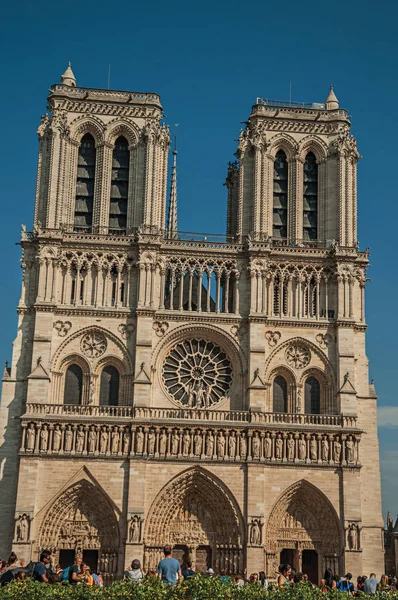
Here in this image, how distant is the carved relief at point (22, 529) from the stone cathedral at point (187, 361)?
0.06m

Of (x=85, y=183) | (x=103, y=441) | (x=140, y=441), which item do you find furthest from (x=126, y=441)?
(x=85, y=183)

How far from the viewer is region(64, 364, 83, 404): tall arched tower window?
42.0m

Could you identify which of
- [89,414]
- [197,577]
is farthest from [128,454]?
[197,577]

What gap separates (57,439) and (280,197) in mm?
15476

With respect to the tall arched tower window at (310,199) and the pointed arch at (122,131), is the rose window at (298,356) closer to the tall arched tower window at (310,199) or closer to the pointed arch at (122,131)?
the tall arched tower window at (310,199)

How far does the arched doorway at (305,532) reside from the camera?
4028 centimetres

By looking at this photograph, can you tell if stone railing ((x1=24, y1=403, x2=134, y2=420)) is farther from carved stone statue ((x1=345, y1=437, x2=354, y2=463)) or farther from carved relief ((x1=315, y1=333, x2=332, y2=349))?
carved stone statue ((x1=345, y1=437, x2=354, y2=463))

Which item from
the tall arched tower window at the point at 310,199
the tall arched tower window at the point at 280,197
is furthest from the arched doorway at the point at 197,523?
the tall arched tower window at the point at 310,199

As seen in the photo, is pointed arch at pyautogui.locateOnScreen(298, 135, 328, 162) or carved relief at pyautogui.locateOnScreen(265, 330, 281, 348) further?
pointed arch at pyautogui.locateOnScreen(298, 135, 328, 162)

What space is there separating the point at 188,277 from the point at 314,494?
10.9 metres

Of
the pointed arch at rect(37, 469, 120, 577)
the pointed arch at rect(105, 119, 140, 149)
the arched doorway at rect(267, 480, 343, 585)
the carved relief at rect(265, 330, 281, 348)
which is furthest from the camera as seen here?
Answer: the pointed arch at rect(105, 119, 140, 149)

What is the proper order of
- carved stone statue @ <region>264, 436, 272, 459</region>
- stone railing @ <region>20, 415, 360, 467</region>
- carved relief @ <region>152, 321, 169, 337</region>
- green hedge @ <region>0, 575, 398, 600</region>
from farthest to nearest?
carved relief @ <region>152, 321, 169, 337</region> < carved stone statue @ <region>264, 436, 272, 459</region> < stone railing @ <region>20, 415, 360, 467</region> < green hedge @ <region>0, 575, 398, 600</region>

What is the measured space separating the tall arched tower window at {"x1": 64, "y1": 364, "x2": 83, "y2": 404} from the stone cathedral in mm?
70

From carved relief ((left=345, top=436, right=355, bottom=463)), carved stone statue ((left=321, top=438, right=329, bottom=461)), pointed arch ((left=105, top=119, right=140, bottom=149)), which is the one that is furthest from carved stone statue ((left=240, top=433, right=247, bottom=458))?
pointed arch ((left=105, top=119, right=140, bottom=149))
